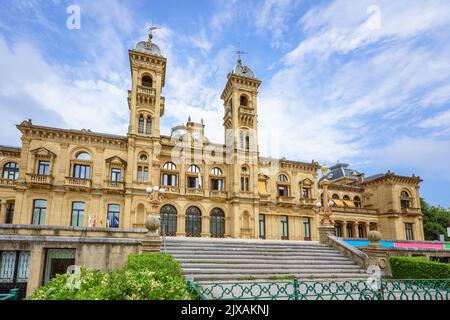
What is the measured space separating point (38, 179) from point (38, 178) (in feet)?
0.30

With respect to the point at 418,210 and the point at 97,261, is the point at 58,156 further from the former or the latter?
the point at 418,210

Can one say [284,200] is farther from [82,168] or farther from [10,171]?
[10,171]

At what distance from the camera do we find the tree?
1887 inches

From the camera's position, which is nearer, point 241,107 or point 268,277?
point 268,277

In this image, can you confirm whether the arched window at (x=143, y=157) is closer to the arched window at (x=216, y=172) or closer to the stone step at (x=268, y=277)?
the arched window at (x=216, y=172)

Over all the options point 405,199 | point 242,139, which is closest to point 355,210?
point 405,199

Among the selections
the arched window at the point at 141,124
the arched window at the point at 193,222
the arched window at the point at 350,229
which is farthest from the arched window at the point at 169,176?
the arched window at the point at 350,229

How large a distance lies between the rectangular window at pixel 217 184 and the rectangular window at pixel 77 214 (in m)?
13.5

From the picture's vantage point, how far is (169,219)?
2964 centimetres

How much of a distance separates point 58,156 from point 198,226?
1533 cm

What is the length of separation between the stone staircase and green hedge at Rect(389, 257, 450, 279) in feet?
5.67

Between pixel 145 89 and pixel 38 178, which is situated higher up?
pixel 145 89

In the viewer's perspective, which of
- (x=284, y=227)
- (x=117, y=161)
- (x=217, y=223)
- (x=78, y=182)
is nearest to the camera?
(x=78, y=182)
